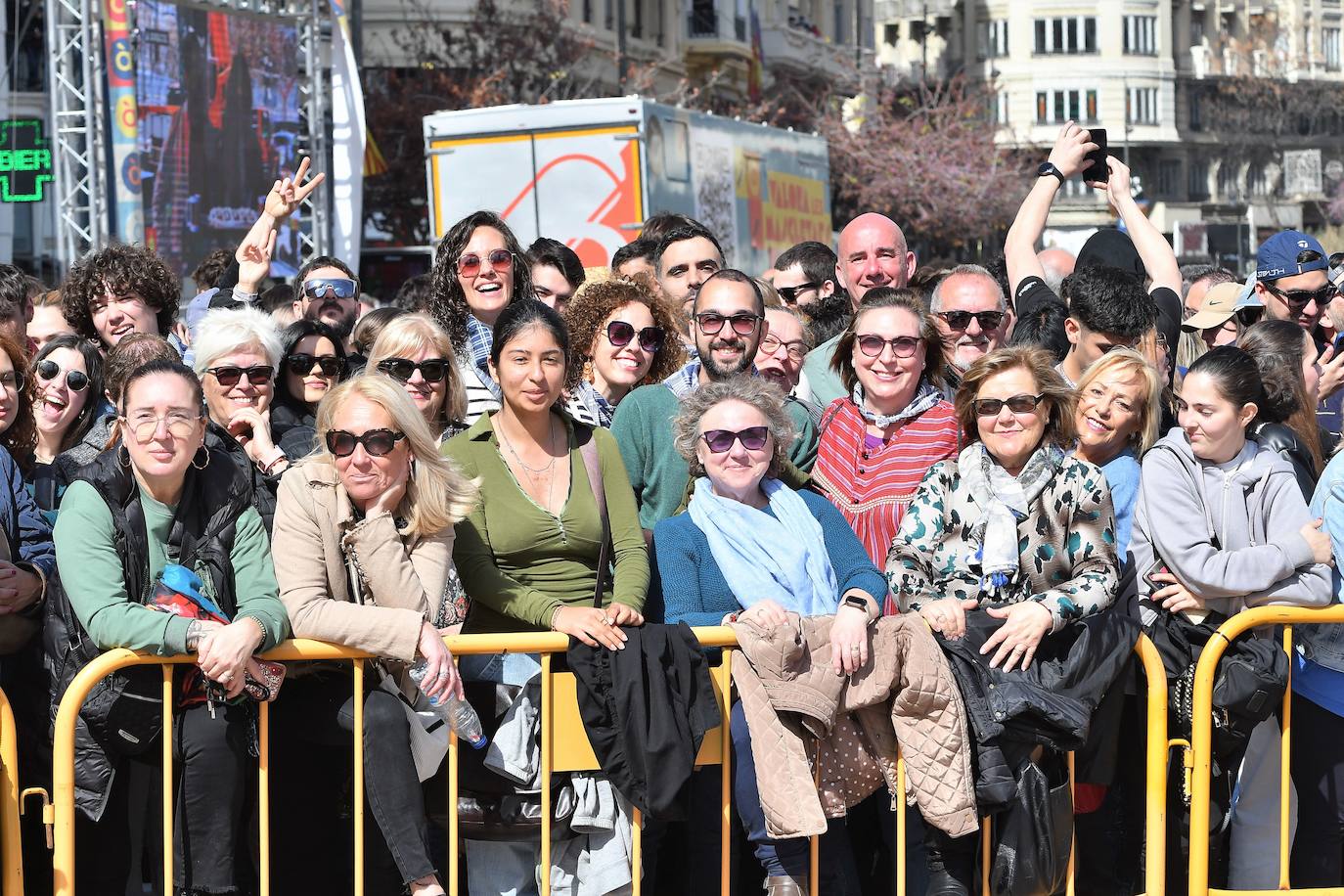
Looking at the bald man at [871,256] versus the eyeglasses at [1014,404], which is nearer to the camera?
the eyeglasses at [1014,404]

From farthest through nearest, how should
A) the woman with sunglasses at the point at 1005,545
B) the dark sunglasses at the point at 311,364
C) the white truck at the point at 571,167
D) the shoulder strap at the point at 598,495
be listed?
1. the white truck at the point at 571,167
2. the dark sunglasses at the point at 311,364
3. the shoulder strap at the point at 598,495
4. the woman with sunglasses at the point at 1005,545

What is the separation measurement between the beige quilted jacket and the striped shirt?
24.8 inches

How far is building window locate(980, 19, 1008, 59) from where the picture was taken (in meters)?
84.8

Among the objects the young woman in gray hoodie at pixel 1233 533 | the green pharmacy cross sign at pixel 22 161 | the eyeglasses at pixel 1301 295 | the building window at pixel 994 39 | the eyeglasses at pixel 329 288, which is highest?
the building window at pixel 994 39

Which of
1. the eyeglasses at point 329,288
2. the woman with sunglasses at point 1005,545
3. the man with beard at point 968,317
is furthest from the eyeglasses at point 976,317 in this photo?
the eyeglasses at point 329,288

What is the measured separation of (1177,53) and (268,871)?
88.9m

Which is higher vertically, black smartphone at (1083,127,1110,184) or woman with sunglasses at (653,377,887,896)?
black smartphone at (1083,127,1110,184)

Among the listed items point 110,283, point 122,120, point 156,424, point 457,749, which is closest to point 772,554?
point 457,749

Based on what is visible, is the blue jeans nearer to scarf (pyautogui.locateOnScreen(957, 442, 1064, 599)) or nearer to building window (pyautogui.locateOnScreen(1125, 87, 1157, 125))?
scarf (pyautogui.locateOnScreen(957, 442, 1064, 599))

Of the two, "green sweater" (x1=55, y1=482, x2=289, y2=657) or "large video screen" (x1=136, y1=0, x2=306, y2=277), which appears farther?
"large video screen" (x1=136, y1=0, x2=306, y2=277)

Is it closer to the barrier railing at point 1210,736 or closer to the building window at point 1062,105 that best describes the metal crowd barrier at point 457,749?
the barrier railing at point 1210,736

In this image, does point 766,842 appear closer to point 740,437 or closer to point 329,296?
point 740,437

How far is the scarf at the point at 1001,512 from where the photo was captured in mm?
5074

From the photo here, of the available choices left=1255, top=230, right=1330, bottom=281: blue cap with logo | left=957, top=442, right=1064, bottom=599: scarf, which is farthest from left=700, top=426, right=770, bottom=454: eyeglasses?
left=1255, top=230, right=1330, bottom=281: blue cap with logo
